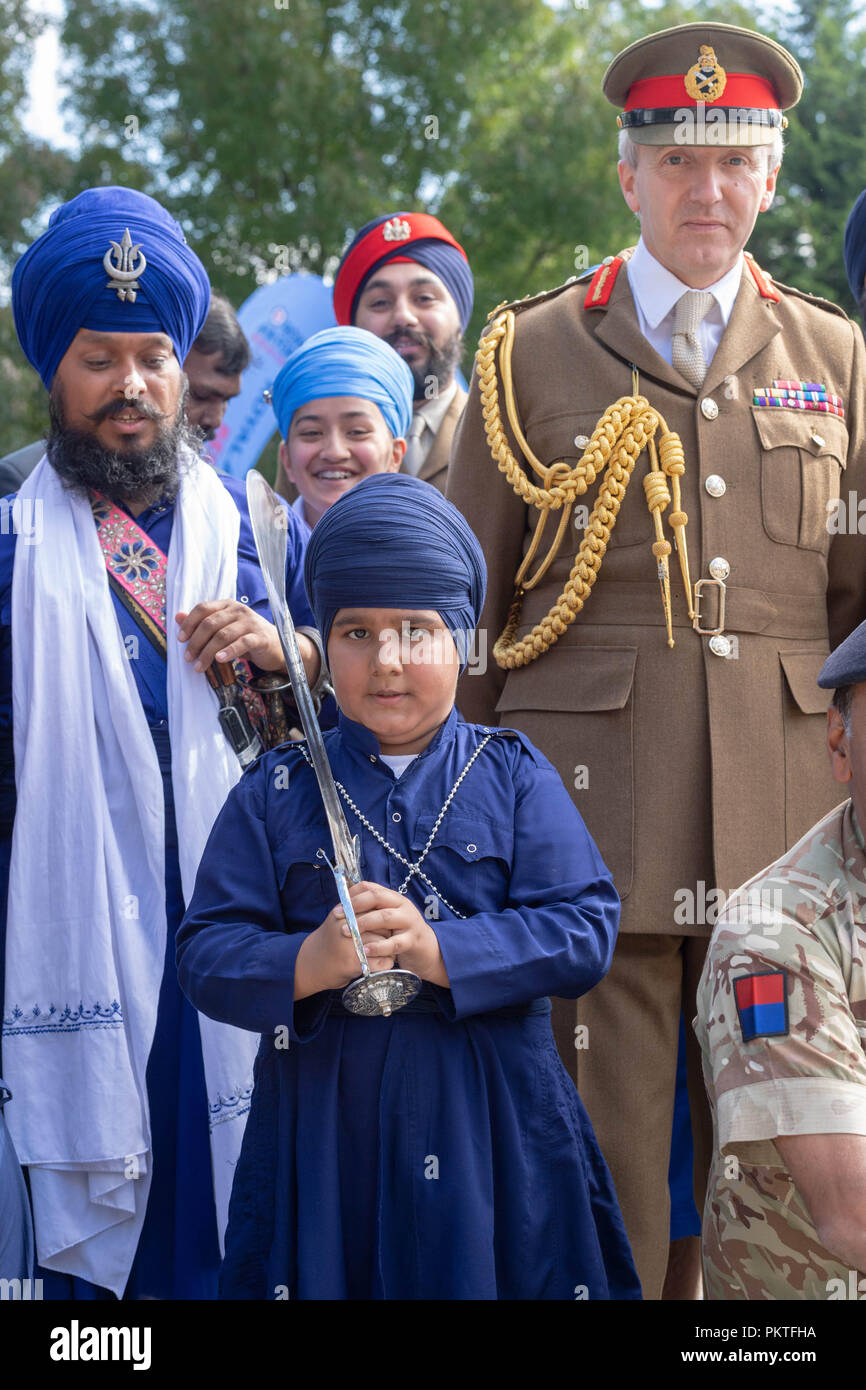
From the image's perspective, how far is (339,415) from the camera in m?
4.17

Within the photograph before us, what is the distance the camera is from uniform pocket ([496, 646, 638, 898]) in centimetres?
327

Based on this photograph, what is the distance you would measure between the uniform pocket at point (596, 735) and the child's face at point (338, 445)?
41.0 inches

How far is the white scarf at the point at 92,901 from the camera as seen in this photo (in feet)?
10.3

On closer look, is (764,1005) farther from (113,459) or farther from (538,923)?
(113,459)

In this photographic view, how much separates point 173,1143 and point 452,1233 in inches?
39.3

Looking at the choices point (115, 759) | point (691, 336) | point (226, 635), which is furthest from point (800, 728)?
point (115, 759)

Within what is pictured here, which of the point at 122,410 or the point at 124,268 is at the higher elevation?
the point at 124,268

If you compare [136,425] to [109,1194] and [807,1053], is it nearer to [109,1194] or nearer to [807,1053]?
[109,1194]

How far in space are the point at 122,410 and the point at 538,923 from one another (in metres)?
1.48

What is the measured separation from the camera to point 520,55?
18.1 meters

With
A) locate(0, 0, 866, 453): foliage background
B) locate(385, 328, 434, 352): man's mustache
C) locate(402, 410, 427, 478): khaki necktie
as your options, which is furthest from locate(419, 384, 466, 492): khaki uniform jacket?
locate(0, 0, 866, 453): foliage background

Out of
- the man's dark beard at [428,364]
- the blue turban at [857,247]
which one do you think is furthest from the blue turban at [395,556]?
the man's dark beard at [428,364]

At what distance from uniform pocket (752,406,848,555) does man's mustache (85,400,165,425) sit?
4.06ft
